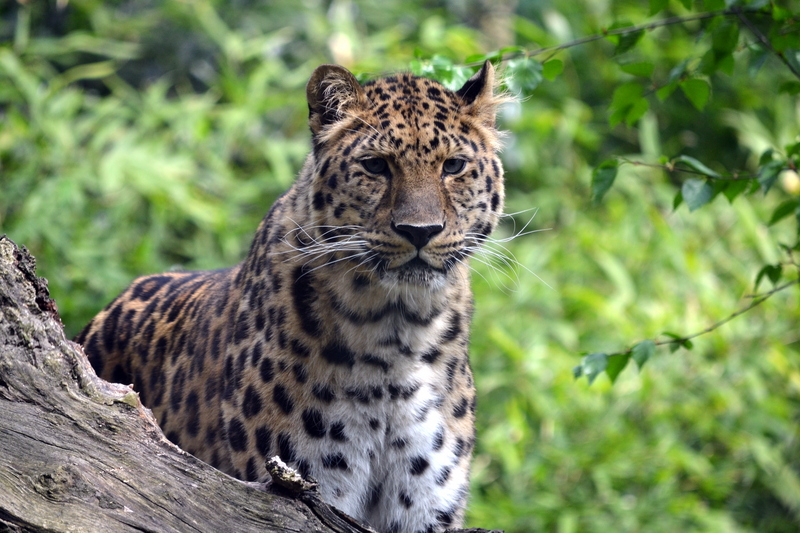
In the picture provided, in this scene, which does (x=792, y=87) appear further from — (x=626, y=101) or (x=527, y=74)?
(x=527, y=74)

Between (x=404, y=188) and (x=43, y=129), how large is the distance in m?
6.27

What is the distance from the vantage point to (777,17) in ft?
13.6

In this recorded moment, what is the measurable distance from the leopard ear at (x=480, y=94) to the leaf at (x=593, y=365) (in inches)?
55.9

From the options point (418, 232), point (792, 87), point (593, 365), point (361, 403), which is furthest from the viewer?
point (792, 87)

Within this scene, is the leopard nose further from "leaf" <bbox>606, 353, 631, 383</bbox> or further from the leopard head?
"leaf" <bbox>606, 353, 631, 383</bbox>

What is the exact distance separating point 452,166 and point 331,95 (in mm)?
745

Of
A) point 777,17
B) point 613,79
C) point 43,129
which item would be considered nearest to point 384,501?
point 777,17

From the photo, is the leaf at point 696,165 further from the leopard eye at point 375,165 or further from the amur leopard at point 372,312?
the leopard eye at point 375,165

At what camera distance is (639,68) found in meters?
4.12

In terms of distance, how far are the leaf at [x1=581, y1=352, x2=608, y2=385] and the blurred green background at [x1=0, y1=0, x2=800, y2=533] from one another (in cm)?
378

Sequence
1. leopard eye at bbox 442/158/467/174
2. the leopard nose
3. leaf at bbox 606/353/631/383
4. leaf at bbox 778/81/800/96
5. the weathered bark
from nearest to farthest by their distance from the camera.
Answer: the weathered bark < the leopard nose < leaf at bbox 606/353/631/383 < leopard eye at bbox 442/158/467/174 < leaf at bbox 778/81/800/96

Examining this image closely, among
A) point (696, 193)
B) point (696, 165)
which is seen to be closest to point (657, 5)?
point (696, 165)

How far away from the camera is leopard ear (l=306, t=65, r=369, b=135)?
14.7 ft

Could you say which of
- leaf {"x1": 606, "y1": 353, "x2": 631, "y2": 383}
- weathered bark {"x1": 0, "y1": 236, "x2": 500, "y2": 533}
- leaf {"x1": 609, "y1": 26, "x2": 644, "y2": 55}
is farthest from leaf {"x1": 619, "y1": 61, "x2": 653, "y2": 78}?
weathered bark {"x1": 0, "y1": 236, "x2": 500, "y2": 533}
